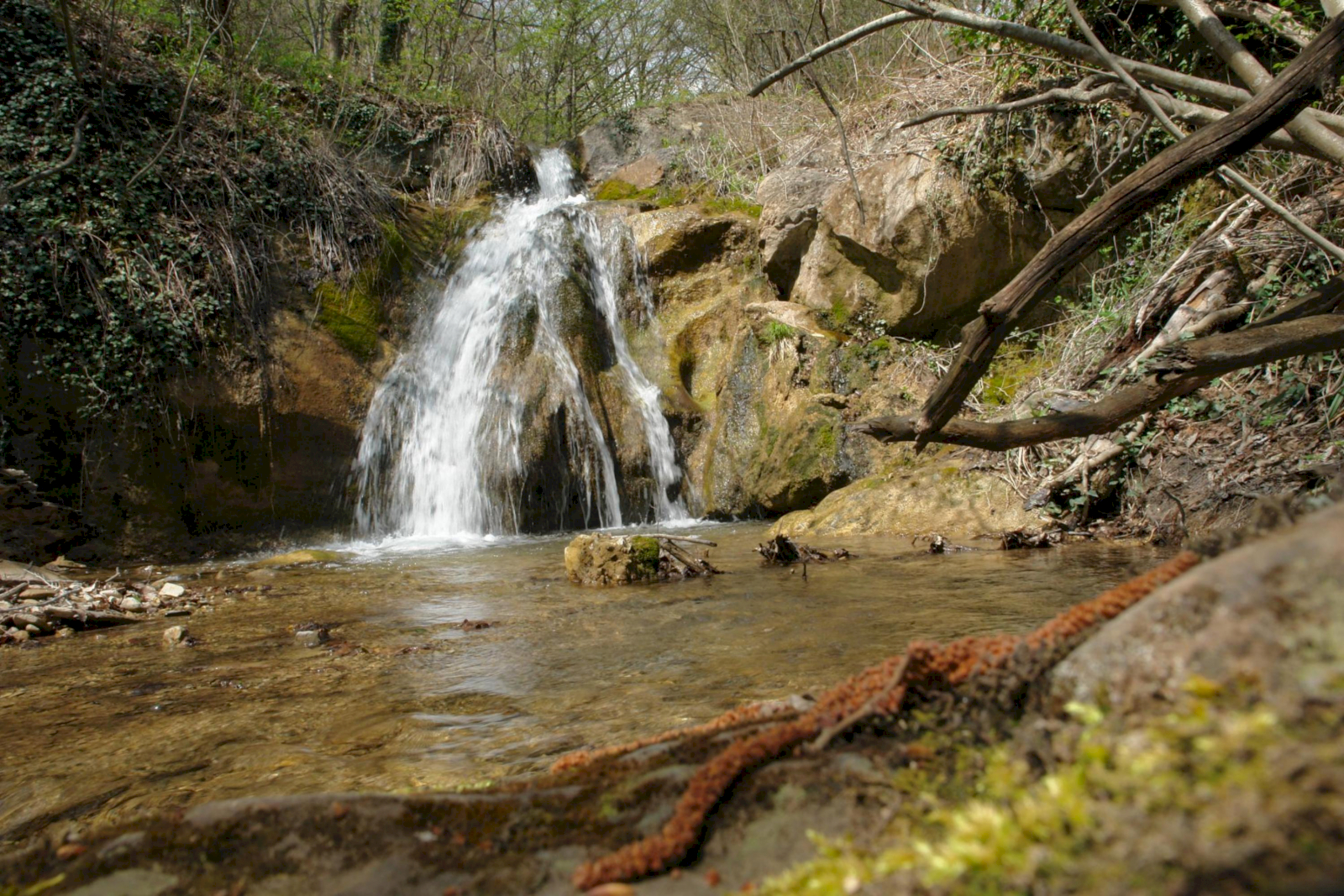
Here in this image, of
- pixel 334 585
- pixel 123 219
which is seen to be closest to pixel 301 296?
pixel 123 219

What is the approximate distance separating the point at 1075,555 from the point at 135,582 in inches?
300

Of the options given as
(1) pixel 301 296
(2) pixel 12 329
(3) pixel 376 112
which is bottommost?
(2) pixel 12 329

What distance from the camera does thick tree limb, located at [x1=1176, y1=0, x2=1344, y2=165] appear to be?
3.57 metres

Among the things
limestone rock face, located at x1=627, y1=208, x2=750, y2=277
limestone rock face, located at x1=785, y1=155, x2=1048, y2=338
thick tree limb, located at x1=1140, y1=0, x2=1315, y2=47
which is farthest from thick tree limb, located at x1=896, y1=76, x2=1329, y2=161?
limestone rock face, located at x1=627, y1=208, x2=750, y2=277

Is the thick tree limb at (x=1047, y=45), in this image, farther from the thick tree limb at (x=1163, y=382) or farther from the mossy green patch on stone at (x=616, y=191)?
the mossy green patch on stone at (x=616, y=191)

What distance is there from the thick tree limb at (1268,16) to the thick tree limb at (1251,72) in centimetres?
168

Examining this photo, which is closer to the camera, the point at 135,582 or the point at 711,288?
the point at 135,582

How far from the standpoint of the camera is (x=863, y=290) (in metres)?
9.98

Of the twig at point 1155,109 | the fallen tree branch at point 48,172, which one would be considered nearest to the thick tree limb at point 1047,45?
the twig at point 1155,109

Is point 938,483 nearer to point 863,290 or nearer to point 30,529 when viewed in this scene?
point 863,290

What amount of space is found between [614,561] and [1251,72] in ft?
15.3

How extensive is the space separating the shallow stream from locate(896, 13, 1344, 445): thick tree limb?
125cm

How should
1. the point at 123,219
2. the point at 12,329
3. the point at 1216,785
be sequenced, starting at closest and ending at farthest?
the point at 1216,785
the point at 12,329
the point at 123,219

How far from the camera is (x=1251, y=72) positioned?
3.89 metres
